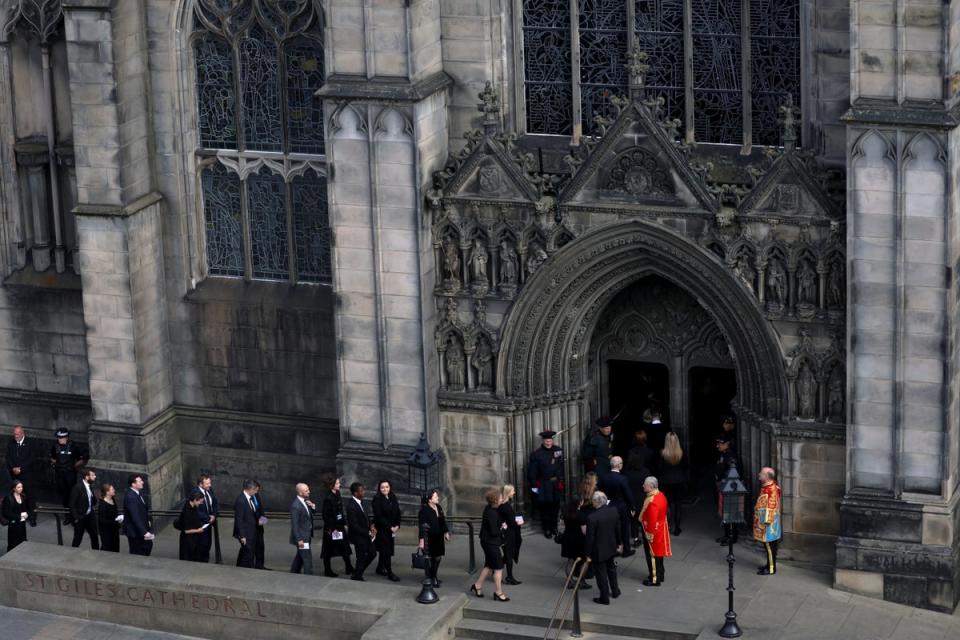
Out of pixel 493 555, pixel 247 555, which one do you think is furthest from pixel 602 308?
pixel 247 555

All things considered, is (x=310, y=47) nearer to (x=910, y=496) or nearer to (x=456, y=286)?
(x=456, y=286)

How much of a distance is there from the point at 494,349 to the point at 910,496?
641 centimetres

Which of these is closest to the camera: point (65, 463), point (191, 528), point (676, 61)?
point (676, 61)

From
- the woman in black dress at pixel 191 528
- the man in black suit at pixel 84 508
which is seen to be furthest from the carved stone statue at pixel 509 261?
the man in black suit at pixel 84 508

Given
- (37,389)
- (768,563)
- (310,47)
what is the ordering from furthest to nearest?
(37,389), (310,47), (768,563)

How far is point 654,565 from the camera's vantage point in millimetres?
31359

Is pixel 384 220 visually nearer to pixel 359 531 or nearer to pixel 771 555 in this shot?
pixel 359 531

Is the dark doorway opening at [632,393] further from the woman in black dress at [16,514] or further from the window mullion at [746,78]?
the woman in black dress at [16,514]

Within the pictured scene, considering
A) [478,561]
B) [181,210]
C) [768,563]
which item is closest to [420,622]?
[478,561]

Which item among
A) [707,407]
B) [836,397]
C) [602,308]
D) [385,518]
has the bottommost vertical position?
[385,518]

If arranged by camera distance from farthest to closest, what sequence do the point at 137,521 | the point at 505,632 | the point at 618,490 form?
the point at 137,521
the point at 618,490
the point at 505,632

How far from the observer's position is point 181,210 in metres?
34.8

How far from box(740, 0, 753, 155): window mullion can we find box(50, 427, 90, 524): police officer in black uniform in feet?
37.5

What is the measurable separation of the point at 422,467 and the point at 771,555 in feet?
16.1
